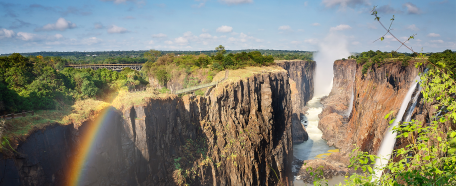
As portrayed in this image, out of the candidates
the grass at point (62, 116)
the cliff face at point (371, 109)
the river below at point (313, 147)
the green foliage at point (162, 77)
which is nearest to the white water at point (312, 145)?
the river below at point (313, 147)

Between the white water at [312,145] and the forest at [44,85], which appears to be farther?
the white water at [312,145]

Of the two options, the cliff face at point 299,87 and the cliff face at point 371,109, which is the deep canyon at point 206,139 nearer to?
the cliff face at point 371,109

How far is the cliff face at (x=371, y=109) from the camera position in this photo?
1340 inches

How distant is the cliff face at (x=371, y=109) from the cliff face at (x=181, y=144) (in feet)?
40.7

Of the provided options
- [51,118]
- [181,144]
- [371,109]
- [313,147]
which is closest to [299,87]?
[313,147]

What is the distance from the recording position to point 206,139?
1072 inches

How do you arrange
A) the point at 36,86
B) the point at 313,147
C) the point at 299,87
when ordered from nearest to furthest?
the point at 36,86
the point at 313,147
the point at 299,87

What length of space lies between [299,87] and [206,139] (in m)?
55.3

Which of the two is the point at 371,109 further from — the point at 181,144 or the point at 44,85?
the point at 44,85

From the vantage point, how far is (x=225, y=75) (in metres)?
34.7

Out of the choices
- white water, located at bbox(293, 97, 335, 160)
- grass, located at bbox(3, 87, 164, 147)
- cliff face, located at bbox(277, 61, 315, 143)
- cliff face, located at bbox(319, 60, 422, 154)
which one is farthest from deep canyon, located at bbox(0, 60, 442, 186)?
cliff face, located at bbox(277, 61, 315, 143)

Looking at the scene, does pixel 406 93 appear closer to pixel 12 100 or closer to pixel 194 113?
pixel 194 113

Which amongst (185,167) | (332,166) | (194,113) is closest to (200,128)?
(194,113)

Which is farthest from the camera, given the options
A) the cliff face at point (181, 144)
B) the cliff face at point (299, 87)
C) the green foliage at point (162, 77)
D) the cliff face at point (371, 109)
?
the cliff face at point (299, 87)
